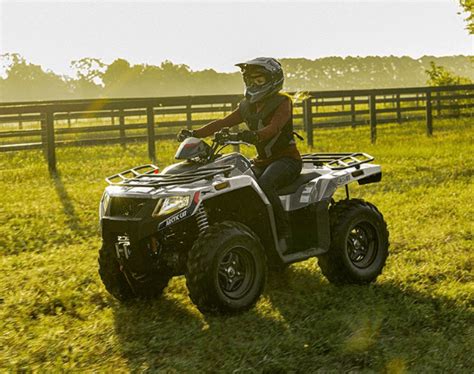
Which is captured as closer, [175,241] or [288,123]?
[175,241]

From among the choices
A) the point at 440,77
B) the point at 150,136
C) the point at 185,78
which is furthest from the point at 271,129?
the point at 185,78

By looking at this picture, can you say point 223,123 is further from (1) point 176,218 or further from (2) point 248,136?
(1) point 176,218

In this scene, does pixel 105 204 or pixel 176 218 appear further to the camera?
pixel 105 204

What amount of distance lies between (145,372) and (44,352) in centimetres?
80

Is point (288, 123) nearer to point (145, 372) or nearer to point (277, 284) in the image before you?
point (277, 284)

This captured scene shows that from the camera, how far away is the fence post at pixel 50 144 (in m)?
14.3

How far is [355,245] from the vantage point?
6.66m

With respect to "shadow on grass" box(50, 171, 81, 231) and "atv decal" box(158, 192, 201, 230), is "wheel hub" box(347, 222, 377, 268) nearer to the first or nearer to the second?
"atv decal" box(158, 192, 201, 230)

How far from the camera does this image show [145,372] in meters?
4.61

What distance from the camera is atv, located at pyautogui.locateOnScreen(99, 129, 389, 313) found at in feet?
17.5

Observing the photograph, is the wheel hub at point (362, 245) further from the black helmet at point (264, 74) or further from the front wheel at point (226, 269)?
the black helmet at point (264, 74)

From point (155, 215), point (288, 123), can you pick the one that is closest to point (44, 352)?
point (155, 215)

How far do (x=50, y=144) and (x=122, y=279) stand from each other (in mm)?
9028

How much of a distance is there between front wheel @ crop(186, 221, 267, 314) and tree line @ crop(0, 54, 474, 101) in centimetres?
8676
